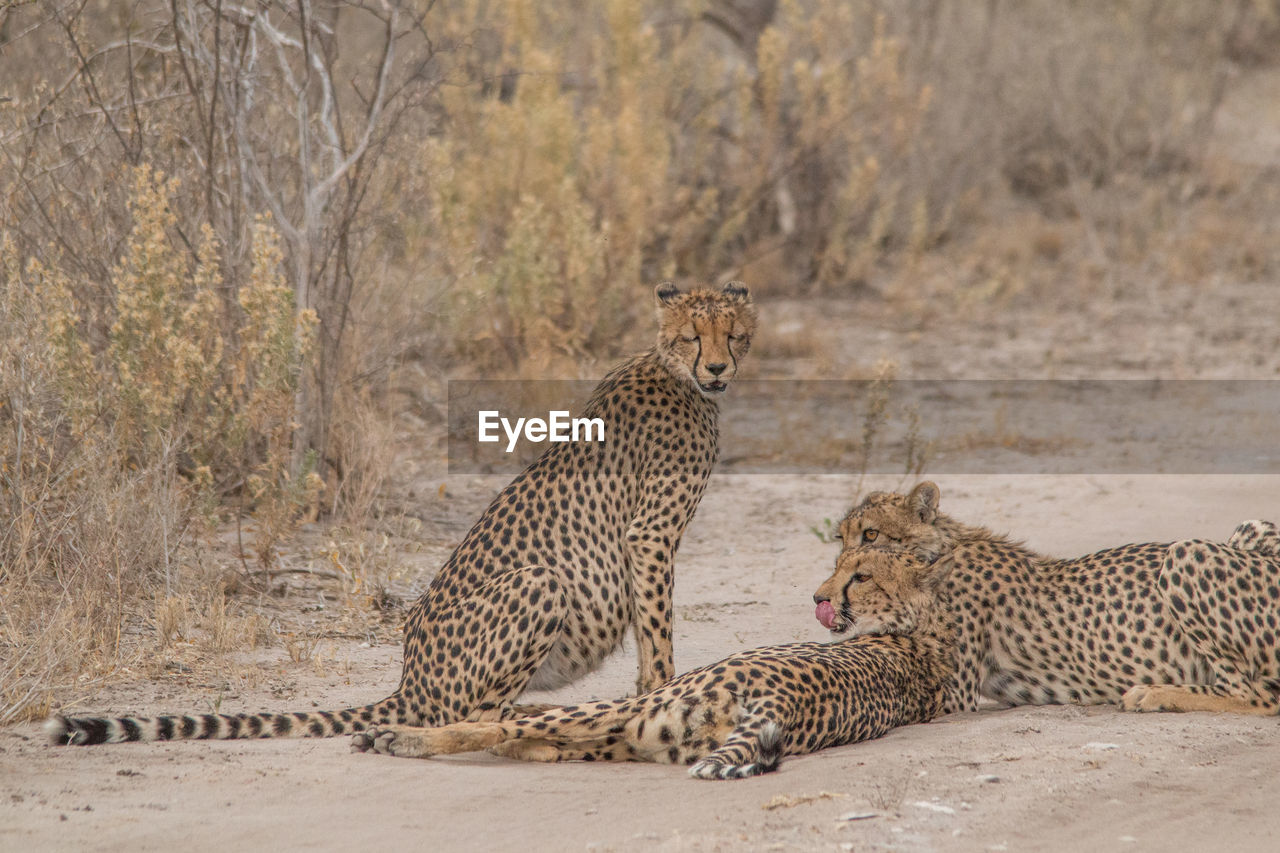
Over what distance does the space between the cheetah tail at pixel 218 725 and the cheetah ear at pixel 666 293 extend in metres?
1.36

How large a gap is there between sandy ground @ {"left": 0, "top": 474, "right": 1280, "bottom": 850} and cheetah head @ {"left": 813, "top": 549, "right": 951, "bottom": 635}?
0.99ft

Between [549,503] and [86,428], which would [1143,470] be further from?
[86,428]

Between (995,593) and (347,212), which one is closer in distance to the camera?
(995,593)

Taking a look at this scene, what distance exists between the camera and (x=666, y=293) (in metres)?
4.43

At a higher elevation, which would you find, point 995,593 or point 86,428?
point 86,428

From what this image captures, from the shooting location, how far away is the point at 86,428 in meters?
5.05

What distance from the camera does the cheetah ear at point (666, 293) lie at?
174 inches

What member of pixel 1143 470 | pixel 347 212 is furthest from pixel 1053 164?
pixel 347 212

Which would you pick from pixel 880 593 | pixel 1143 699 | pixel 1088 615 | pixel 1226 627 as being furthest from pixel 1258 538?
pixel 880 593

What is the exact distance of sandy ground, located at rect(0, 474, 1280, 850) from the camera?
299 centimetres

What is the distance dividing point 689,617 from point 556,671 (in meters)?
1.47

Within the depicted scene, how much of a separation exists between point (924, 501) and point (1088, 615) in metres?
0.54

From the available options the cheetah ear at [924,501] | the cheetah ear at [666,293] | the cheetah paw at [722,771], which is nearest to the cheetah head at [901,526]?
the cheetah ear at [924,501]

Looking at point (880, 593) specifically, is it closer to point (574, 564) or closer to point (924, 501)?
point (924, 501)
